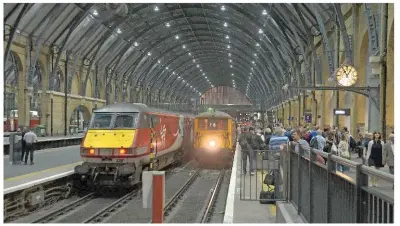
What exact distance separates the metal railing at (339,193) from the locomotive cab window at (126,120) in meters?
8.70

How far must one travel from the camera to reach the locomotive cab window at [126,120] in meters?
17.2

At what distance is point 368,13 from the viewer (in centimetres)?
2100

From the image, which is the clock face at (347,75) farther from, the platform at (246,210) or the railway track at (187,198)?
the platform at (246,210)

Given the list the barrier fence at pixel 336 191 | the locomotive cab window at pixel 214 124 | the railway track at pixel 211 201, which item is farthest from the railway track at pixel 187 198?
the locomotive cab window at pixel 214 124

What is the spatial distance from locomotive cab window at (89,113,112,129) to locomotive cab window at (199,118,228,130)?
32.1 ft

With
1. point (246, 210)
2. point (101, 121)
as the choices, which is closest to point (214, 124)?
point (101, 121)

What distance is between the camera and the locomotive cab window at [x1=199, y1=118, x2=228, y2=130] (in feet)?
87.4

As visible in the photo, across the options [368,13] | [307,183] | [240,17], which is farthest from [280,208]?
[240,17]

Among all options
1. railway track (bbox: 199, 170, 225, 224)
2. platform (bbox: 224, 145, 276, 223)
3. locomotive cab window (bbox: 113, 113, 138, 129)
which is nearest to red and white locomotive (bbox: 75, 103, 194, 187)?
locomotive cab window (bbox: 113, 113, 138, 129)

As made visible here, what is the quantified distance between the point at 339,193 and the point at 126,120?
12572 mm

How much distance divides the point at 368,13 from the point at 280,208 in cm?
1441

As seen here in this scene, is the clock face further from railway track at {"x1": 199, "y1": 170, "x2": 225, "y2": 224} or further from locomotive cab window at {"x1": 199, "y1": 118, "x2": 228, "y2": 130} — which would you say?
locomotive cab window at {"x1": 199, "y1": 118, "x2": 228, "y2": 130}

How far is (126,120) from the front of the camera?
17.3m

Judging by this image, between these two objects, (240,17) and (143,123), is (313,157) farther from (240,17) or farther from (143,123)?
(240,17)
